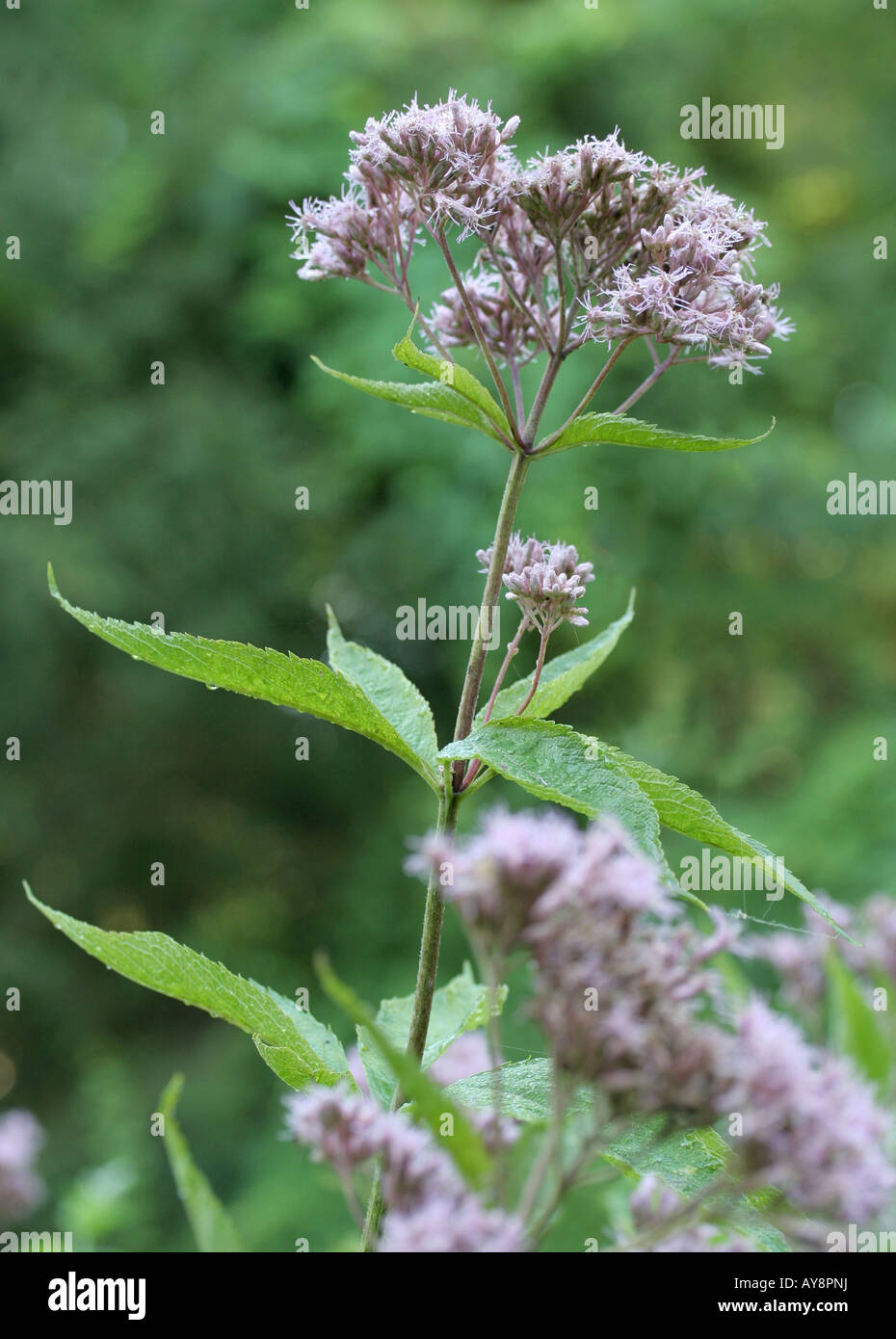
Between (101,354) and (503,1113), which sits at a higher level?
(101,354)

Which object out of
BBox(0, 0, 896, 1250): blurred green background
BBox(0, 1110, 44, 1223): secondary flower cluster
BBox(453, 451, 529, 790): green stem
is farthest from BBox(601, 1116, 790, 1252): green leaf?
BBox(0, 0, 896, 1250): blurred green background

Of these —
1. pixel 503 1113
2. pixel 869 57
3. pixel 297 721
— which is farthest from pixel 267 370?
pixel 503 1113

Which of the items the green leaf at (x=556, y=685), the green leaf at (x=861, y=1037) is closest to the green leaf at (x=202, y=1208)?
the green leaf at (x=861, y=1037)

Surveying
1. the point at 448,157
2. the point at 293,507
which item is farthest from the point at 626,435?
the point at 293,507

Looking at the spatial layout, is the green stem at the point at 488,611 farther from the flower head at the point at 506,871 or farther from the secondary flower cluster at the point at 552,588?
the flower head at the point at 506,871

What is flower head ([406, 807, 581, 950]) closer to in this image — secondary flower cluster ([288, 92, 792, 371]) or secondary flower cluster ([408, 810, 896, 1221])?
secondary flower cluster ([408, 810, 896, 1221])

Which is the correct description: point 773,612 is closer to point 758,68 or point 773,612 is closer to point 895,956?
point 758,68

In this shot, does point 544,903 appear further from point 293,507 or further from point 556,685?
point 293,507
